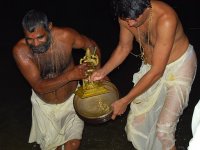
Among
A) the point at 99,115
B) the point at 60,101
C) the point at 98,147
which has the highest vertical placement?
the point at 99,115

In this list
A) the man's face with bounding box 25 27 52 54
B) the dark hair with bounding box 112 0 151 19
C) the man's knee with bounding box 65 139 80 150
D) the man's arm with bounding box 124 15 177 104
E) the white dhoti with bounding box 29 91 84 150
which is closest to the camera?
the dark hair with bounding box 112 0 151 19

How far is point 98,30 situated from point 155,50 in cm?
700

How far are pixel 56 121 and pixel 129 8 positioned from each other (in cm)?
185

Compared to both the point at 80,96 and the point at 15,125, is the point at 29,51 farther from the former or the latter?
the point at 15,125

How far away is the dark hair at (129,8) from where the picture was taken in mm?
3340

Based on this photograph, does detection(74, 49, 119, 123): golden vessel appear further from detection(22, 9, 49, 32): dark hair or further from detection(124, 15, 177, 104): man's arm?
detection(22, 9, 49, 32): dark hair

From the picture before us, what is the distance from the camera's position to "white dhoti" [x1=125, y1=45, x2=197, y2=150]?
3840 mm

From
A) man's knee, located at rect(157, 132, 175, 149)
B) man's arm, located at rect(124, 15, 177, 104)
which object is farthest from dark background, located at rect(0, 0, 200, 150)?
man's arm, located at rect(124, 15, 177, 104)

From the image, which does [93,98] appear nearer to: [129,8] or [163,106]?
[163,106]

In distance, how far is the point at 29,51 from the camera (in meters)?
4.12

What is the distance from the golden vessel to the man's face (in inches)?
20.2

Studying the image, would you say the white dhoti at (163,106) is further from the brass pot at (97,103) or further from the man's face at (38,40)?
the man's face at (38,40)

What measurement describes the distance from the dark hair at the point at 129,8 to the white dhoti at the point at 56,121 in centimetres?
148

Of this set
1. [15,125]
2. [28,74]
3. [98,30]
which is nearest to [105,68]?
[28,74]
